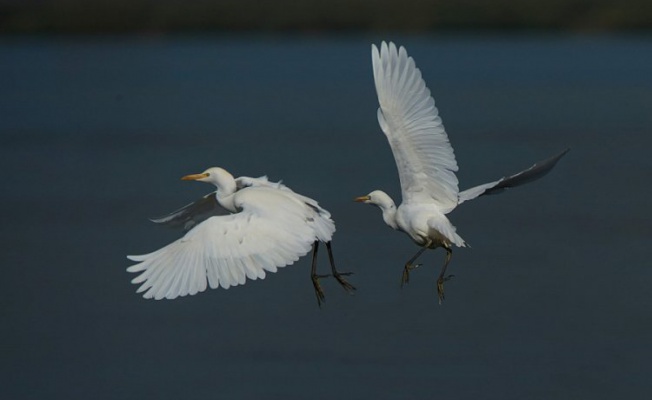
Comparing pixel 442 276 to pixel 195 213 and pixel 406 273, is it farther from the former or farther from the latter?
pixel 195 213

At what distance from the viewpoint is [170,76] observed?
24.6 meters

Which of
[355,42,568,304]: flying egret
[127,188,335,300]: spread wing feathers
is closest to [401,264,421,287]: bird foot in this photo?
[355,42,568,304]: flying egret

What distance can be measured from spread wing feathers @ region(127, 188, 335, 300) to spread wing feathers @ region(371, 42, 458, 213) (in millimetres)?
853

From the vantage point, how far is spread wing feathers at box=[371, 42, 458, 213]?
8703 mm

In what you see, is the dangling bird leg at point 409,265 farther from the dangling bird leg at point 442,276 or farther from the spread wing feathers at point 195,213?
the spread wing feathers at point 195,213

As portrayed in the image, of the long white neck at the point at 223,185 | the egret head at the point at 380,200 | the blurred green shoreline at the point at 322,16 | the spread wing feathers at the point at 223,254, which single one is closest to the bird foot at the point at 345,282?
the egret head at the point at 380,200

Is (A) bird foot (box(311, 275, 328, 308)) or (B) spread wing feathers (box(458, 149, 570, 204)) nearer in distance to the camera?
(B) spread wing feathers (box(458, 149, 570, 204))

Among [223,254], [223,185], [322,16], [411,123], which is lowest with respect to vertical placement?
[223,254]

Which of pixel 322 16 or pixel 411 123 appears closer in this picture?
pixel 411 123

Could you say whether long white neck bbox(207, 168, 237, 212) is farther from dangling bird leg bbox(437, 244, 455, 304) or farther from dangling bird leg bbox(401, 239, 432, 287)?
dangling bird leg bbox(437, 244, 455, 304)

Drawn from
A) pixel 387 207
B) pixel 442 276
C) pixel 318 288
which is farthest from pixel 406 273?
pixel 318 288

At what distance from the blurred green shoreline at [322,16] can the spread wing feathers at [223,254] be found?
21.5 meters

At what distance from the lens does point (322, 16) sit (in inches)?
1248

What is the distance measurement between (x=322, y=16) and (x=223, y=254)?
79.2 ft
